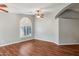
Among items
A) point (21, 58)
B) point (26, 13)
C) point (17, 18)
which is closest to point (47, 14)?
point (26, 13)

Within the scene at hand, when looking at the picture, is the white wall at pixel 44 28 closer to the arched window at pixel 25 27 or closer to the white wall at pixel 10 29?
the arched window at pixel 25 27

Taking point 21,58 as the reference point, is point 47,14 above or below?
above

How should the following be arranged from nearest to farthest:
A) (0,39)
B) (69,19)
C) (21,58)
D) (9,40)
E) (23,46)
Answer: (21,58), (0,39), (9,40), (23,46), (69,19)

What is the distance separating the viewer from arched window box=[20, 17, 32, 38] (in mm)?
1425

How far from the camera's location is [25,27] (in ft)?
4.71

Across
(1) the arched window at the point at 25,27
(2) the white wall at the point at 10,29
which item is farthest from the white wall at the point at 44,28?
(2) the white wall at the point at 10,29

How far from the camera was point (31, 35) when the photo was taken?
4.74ft

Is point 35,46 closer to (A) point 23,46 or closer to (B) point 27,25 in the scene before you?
(A) point 23,46

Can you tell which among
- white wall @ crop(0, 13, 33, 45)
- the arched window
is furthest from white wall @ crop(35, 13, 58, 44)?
white wall @ crop(0, 13, 33, 45)

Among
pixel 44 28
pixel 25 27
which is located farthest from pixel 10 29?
pixel 44 28

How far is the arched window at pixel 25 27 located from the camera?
142cm

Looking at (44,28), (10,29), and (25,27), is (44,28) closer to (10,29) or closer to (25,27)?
(25,27)

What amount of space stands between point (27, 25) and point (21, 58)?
59cm

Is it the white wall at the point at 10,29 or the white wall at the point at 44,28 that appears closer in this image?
the white wall at the point at 10,29
